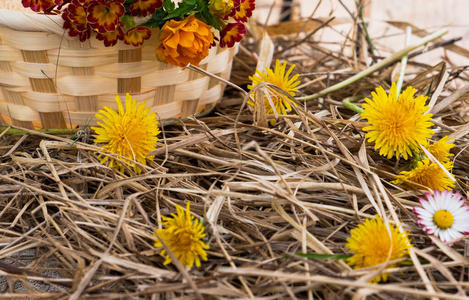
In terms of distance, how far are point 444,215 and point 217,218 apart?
11.0 inches

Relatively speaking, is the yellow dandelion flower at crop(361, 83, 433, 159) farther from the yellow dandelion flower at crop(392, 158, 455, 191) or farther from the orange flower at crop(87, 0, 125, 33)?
the orange flower at crop(87, 0, 125, 33)

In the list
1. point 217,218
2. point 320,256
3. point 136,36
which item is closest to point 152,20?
point 136,36

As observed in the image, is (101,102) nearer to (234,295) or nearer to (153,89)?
(153,89)

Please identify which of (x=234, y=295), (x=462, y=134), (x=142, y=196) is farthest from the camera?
Result: (x=462, y=134)

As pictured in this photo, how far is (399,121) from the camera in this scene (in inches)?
25.1

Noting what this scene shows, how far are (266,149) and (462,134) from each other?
0.32m

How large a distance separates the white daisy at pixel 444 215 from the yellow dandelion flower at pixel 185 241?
10.6 inches

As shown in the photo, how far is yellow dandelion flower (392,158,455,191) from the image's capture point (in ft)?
2.06

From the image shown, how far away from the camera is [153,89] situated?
0.75 meters

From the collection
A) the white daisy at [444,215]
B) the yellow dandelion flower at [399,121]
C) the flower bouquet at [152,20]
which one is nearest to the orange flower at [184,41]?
the flower bouquet at [152,20]

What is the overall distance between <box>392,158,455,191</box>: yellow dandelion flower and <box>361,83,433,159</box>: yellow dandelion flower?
31 millimetres

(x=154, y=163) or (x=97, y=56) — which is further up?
(x=97, y=56)

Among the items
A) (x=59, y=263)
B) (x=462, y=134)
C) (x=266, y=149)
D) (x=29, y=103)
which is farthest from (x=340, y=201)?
(x=29, y=103)

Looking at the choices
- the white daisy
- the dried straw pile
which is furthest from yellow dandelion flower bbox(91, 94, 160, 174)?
the white daisy
